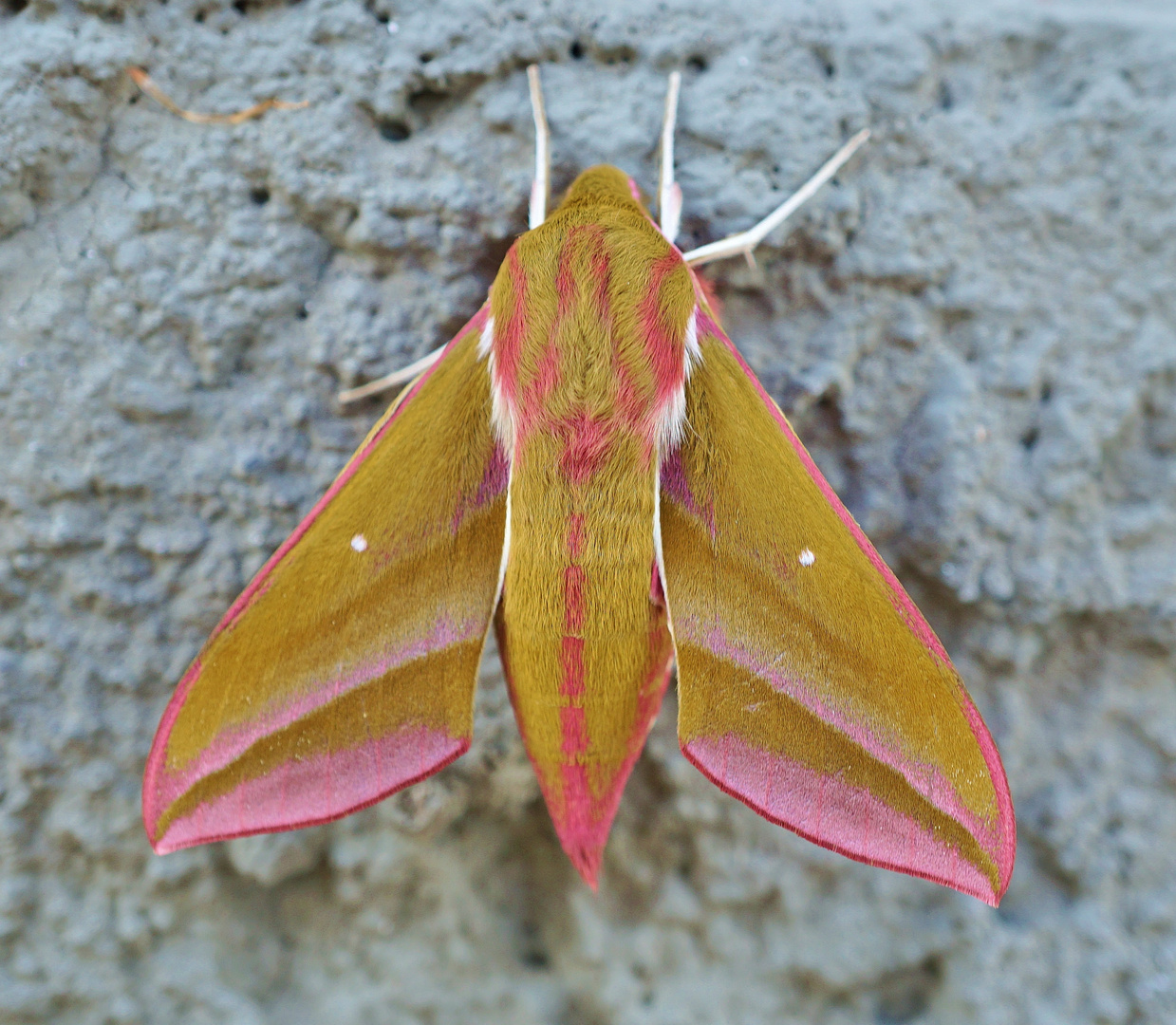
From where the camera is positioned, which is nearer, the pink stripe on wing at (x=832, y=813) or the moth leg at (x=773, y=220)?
the pink stripe on wing at (x=832, y=813)

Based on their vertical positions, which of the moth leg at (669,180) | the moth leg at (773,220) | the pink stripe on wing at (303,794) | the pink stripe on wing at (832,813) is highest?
the moth leg at (669,180)

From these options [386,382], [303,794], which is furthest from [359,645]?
[386,382]

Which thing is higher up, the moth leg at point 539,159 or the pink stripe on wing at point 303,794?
the moth leg at point 539,159

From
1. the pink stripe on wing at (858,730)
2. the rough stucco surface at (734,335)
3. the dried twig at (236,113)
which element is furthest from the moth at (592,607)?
the dried twig at (236,113)

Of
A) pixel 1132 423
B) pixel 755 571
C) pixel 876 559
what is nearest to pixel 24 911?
pixel 755 571

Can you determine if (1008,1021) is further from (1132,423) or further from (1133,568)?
(1132,423)

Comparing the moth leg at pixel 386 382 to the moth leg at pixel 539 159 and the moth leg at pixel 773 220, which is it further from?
the moth leg at pixel 773 220

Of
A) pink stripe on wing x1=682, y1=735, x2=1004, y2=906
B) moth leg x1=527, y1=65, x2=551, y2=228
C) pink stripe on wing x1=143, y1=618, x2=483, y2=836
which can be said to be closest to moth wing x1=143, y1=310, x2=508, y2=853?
pink stripe on wing x1=143, y1=618, x2=483, y2=836
